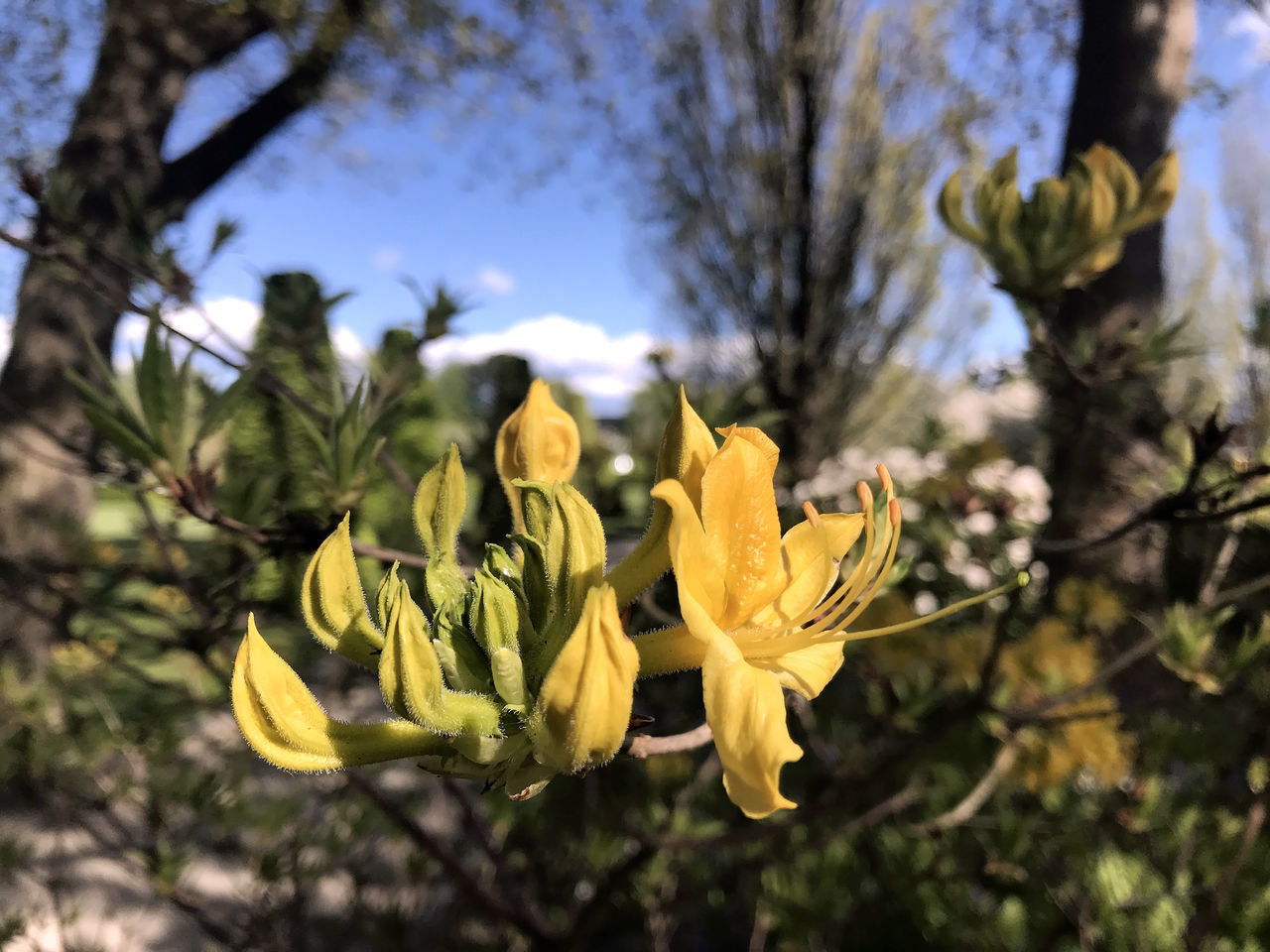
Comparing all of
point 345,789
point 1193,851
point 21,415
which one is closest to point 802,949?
point 1193,851

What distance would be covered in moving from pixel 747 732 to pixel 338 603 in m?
0.32

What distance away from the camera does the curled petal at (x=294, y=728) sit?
45 centimetres

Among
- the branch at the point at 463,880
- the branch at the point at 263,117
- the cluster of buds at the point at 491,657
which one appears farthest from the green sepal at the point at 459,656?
the branch at the point at 263,117

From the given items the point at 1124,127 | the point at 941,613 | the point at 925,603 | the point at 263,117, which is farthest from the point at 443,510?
the point at 263,117

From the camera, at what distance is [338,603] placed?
1.70 feet

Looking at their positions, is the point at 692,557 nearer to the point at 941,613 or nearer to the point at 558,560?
the point at 558,560

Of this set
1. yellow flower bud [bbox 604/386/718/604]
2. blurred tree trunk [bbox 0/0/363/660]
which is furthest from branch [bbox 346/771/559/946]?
blurred tree trunk [bbox 0/0/363/660]

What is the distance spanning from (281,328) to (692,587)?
3.79 feet

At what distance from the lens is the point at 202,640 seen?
1.08 m

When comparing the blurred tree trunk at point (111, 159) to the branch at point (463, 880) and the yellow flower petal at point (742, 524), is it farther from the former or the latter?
the yellow flower petal at point (742, 524)

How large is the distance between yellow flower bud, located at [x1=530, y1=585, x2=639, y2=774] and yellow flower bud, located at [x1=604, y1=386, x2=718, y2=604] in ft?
0.43

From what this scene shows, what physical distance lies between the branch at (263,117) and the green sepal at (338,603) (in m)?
6.75

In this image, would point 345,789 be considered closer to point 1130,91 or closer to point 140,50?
point 1130,91

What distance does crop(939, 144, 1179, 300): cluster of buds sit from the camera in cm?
111
